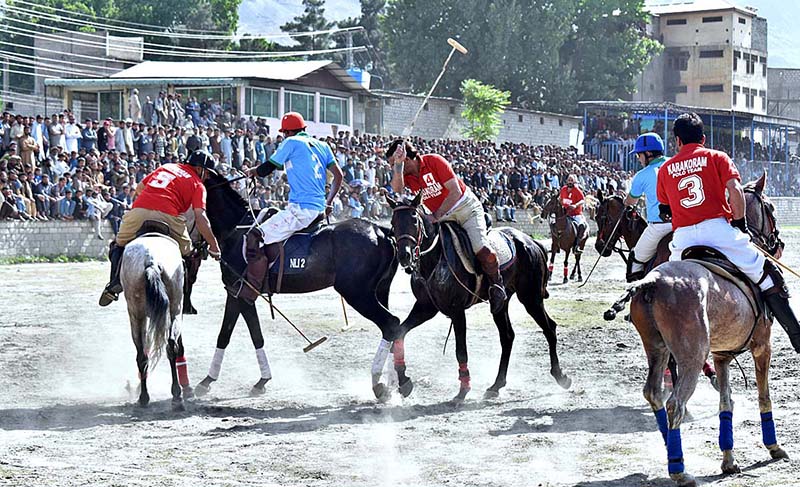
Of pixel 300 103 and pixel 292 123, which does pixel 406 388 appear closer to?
pixel 292 123

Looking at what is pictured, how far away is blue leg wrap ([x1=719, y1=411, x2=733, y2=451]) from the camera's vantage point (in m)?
7.96

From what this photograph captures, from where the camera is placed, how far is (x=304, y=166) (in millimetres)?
11461

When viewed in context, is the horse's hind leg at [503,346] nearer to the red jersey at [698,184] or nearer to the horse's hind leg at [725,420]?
the horse's hind leg at [725,420]

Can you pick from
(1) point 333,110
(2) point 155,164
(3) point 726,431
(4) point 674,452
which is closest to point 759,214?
(3) point 726,431

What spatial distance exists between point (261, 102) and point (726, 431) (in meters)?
39.1

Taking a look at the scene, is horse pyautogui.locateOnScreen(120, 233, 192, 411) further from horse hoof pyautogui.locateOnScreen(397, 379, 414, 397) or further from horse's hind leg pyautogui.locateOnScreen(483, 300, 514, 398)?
horse's hind leg pyautogui.locateOnScreen(483, 300, 514, 398)

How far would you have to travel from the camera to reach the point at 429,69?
254 ft

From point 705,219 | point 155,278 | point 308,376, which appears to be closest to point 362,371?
point 308,376

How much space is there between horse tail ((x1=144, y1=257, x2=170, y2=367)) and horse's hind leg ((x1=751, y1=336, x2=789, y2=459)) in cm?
513

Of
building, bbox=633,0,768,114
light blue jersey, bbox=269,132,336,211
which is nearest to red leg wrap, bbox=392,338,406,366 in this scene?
light blue jersey, bbox=269,132,336,211

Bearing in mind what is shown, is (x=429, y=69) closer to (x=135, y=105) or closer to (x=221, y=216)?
(x=135, y=105)

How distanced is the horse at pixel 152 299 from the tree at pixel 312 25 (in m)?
82.5

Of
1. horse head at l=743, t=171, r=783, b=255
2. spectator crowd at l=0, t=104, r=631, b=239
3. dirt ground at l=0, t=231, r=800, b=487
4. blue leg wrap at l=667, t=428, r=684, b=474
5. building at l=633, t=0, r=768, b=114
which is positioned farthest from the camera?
building at l=633, t=0, r=768, b=114

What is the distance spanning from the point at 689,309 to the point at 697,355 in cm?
31
